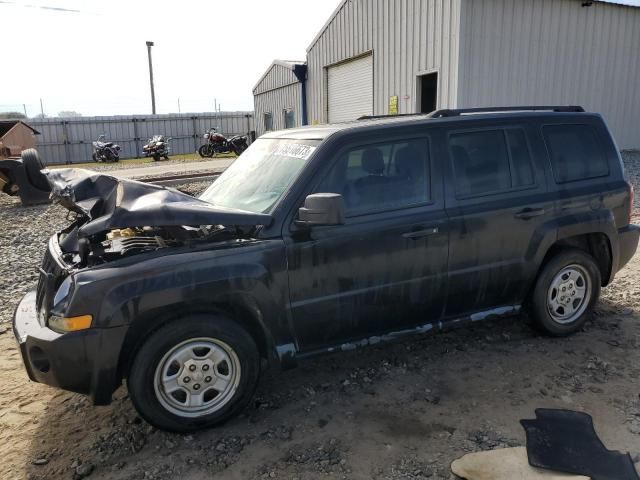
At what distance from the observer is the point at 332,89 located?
58.3 feet

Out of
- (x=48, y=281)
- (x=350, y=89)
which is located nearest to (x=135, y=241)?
(x=48, y=281)

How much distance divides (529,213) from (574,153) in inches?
28.6

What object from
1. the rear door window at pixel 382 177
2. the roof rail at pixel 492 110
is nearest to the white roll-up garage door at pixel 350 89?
the roof rail at pixel 492 110

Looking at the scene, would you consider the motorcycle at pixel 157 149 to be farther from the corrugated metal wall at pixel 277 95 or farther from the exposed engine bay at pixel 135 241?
the exposed engine bay at pixel 135 241

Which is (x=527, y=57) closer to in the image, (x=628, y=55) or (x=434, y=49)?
(x=434, y=49)

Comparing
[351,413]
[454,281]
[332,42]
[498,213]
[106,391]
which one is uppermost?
[332,42]

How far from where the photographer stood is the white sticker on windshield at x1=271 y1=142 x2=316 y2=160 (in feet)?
11.1

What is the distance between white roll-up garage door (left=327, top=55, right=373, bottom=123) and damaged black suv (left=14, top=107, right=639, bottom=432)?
11.2m

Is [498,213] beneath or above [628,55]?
beneath

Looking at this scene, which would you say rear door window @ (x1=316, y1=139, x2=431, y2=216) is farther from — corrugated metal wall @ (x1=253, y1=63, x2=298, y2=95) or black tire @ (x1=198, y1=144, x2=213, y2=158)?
black tire @ (x1=198, y1=144, x2=213, y2=158)

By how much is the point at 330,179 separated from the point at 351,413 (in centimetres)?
150

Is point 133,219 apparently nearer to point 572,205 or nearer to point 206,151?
point 572,205

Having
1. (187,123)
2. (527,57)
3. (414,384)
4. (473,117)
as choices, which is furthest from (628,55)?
(187,123)

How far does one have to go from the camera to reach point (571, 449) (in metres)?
2.74
